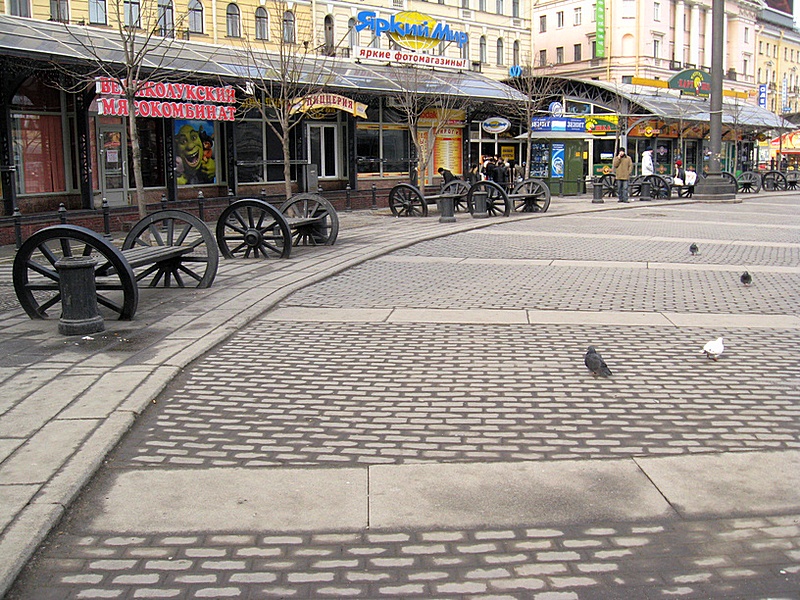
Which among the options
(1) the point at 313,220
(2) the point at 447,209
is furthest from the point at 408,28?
(1) the point at 313,220

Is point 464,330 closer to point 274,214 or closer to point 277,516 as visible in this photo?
point 277,516

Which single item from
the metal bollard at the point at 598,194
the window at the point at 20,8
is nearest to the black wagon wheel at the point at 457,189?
the metal bollard at the point at 598,194

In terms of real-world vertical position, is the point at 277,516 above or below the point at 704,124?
below

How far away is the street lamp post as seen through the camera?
28.0 m

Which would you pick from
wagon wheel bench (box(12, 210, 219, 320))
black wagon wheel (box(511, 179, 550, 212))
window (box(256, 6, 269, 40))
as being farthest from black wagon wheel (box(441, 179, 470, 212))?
window (box(256, 6, 269, 40))

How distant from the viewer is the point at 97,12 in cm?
3192

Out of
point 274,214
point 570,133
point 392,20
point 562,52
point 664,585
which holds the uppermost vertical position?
point 562,52

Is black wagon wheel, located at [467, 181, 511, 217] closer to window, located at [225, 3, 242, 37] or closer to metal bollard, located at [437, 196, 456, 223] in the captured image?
metal bollard, located at [437, 196, 456, 223]

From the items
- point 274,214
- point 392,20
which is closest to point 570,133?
point 392,20

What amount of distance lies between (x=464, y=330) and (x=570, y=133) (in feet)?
99.2

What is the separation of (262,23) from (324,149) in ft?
41.0

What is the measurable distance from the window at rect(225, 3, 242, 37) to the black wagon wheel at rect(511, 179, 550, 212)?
19.5 metres

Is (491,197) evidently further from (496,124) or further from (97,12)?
(97,12)

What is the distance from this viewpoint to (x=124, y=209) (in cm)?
2031
